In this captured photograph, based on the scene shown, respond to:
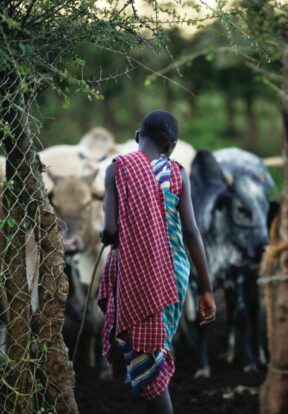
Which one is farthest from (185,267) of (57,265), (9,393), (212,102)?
(212,102)

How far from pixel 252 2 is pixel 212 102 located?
27.9m

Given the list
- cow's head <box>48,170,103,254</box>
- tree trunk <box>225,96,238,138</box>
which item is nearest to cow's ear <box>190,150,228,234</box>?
cow's head <box>48,170,103,254</box>

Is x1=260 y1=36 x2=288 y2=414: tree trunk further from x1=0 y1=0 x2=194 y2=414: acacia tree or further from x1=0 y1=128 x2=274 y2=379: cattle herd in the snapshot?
x1=0 y1=128 x2=274 y2=379: cattle herd

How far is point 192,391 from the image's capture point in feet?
24.1

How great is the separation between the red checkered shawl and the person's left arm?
0.11ft

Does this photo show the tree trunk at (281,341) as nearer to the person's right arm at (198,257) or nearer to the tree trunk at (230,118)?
the person's right arm at (198,257)

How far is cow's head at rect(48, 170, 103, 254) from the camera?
9.05 metres

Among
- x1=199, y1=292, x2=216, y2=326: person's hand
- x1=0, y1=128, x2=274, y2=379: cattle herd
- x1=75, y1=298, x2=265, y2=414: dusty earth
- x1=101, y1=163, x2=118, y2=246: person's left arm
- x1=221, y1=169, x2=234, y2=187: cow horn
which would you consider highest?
x1=101, y1=163, x2=118, y2=246: person's left arm

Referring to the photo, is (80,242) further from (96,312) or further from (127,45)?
(127,45)

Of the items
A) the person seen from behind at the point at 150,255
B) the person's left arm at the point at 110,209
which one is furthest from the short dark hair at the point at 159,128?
the person's left arm at the point at 110,209

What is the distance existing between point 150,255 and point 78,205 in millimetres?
4412

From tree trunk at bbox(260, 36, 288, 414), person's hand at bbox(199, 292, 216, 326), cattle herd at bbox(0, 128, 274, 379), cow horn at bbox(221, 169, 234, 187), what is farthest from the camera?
cow horn at bbox(221, 169, 234, 187)

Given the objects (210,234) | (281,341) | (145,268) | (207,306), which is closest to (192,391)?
(210,234)

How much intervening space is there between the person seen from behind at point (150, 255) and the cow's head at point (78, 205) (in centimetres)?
401
